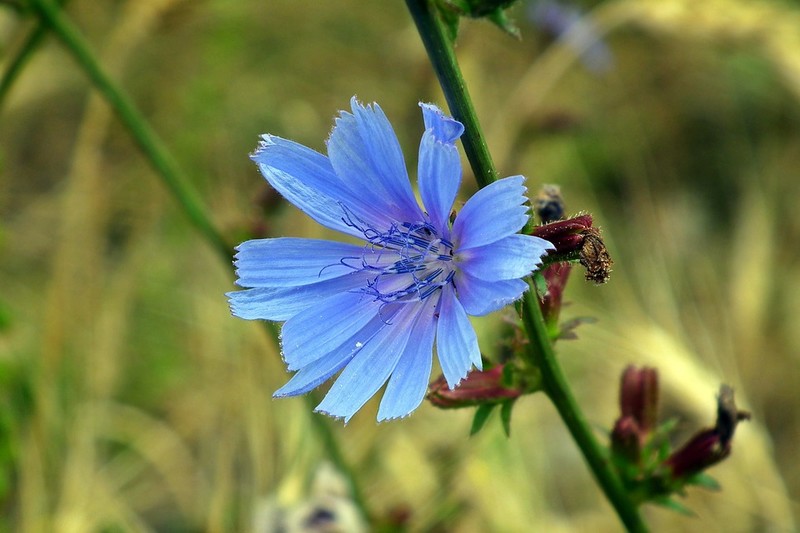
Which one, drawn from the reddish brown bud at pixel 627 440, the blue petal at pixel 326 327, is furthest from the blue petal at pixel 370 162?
the reddish brown bud at pixel 627 440

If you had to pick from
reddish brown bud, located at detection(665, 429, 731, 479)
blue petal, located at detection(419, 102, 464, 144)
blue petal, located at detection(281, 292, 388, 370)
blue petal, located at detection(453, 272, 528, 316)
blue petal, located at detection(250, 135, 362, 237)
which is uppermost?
blue petal, located at detection(250, 135, 362, 237)

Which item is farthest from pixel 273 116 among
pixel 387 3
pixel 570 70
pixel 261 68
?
pixel 570 70

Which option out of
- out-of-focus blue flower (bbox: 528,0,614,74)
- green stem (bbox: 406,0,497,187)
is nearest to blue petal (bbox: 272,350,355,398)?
green stem (bbox: 406,0,497,187)

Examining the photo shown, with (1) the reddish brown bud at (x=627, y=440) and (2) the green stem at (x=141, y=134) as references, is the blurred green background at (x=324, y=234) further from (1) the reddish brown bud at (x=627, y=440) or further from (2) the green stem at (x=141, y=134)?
(1) the reddish brown bud at (x=627, y=440)

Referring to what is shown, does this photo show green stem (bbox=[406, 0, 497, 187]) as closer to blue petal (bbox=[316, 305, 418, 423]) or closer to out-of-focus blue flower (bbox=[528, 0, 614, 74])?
blue petal (bbox=[316, 305, 418, 423])

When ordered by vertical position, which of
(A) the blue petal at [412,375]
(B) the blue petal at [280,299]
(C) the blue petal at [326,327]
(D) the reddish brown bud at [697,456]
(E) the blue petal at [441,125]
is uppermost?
(E) the blue petal at [441,125]

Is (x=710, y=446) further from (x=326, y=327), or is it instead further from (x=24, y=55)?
(x=24, y=55)
